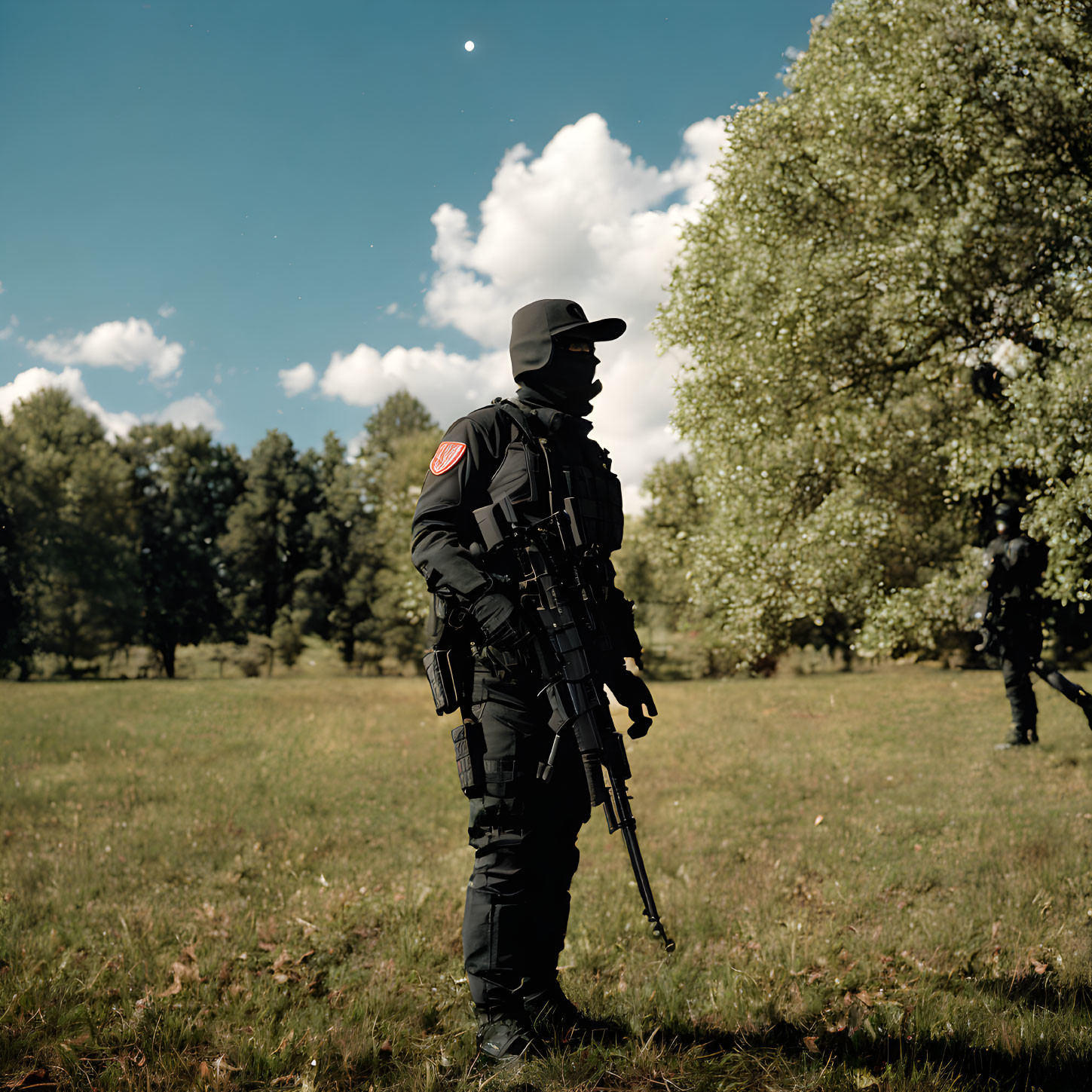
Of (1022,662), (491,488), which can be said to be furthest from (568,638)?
(1022,662)

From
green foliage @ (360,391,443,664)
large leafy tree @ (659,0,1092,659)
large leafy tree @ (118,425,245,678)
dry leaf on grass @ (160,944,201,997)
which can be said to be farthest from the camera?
large leafy tree @ (118,425,245,678)

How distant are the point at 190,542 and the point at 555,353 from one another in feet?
157

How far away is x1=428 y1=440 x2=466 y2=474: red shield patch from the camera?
11.7ft

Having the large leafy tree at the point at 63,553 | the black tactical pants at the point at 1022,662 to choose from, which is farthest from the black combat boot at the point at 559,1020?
the large leafy tree at the point at 63,553

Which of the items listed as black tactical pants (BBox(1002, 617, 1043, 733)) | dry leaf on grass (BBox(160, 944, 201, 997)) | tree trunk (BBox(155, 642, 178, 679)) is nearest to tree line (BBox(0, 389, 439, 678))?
tree trunk (BBox(155, 642, 178, 679))

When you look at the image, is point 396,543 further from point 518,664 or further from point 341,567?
point 518,664

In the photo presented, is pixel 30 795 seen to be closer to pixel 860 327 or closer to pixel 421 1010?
pixel 421 1010

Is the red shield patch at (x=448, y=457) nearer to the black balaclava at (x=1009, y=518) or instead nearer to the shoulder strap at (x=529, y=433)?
the shoulder strap at (x=529, y=433)

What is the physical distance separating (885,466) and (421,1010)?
10.3 meters

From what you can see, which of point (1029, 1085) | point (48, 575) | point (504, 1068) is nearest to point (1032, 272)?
point (1029, 1085)

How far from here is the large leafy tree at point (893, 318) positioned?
935 cm

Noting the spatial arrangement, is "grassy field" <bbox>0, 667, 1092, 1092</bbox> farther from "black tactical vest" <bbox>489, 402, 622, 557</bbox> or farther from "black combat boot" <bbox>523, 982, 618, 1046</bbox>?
"black tactical vest" <bbox>489, 402, 622, 557</bbox>

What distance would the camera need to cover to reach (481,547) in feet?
11.7

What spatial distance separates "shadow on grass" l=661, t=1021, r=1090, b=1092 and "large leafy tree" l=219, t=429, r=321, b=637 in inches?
1773
